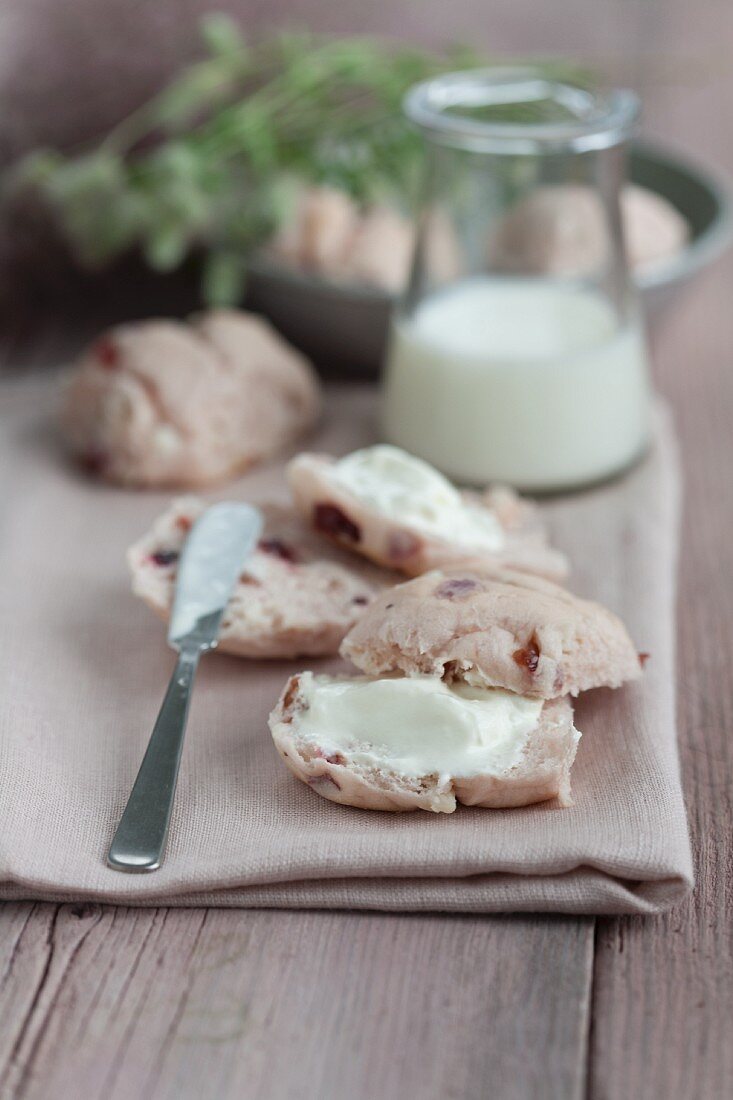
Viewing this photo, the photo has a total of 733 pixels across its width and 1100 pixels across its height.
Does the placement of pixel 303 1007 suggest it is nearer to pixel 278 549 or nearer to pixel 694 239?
pixel 278 549

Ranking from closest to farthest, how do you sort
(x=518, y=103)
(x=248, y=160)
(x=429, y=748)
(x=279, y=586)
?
1. (x=429, y=748)
2. (x=279, y=586)
3. (x=518, y=103)
4. (x=248, y=160)

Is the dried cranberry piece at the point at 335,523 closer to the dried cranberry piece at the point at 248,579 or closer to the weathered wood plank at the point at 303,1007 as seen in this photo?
the dried cranberry piece at the point at 248,579

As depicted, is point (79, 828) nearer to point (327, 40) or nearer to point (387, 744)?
point (387, 744)

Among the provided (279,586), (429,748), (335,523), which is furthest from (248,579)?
(429,748)

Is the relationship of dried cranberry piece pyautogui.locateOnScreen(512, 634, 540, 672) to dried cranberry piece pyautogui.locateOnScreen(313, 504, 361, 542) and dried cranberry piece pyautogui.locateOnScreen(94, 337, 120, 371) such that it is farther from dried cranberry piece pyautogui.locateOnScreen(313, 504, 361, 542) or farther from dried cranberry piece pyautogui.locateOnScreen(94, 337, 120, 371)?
dried cranberry piece pyautogui.locateOnScreen(94, 337, 120, 371)

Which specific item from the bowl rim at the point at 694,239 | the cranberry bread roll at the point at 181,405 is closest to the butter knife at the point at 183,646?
the cranberry bread roll at the point at 181,405

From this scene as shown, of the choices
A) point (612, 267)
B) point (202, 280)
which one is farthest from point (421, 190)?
point (202, 280)
